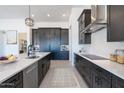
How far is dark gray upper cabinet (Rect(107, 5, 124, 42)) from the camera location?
2.28 meters

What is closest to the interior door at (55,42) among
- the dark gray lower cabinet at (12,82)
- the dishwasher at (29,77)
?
the dishwasher at (29,77)

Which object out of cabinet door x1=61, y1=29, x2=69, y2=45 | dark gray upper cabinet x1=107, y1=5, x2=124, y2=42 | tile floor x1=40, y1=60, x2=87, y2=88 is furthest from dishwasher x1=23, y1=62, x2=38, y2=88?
cabinet door x1=61, y1=29, x2=69, y2=45

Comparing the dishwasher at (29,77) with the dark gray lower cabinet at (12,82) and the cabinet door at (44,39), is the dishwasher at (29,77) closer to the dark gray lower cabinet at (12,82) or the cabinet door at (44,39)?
the dark gray lower cabinet at (12,82)

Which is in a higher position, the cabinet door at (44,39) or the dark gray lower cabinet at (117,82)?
the cabinet door at (44,39)

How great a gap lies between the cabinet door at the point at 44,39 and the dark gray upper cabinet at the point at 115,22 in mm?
9030

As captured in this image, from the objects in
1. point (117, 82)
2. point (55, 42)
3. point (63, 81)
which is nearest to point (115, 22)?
point (117, 82)

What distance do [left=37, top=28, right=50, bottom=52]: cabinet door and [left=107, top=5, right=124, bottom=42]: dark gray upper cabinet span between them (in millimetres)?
9030

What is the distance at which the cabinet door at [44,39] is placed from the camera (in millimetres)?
11414

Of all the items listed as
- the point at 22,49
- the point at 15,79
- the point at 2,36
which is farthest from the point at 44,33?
the point at 15,79

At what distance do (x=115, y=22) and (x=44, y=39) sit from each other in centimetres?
930

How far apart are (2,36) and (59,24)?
168 inches

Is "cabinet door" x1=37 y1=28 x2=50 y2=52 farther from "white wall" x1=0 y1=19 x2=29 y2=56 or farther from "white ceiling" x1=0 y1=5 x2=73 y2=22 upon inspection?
"white wall" x1=0 y1=19 x2=29 y2=56

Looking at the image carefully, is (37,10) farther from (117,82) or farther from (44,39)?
(117,82)
